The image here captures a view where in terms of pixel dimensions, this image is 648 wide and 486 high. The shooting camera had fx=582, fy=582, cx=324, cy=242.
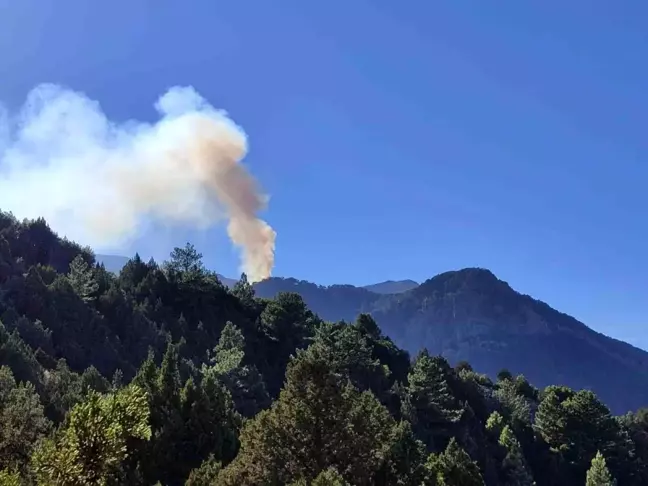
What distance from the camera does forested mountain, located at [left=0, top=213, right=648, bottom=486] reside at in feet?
85.2

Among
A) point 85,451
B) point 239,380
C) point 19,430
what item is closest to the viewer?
point 85,451

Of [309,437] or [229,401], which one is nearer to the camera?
[309,437]

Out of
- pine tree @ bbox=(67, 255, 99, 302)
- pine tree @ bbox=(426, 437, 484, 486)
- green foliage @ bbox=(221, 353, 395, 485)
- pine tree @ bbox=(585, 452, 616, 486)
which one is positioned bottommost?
pine tree @ bbox=(585, 452, 616, 486)

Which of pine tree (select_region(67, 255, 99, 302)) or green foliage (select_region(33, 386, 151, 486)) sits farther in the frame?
pine tree (select_region(67, 255, 99, 302))

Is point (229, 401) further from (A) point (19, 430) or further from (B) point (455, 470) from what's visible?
(B) point (455, 470)

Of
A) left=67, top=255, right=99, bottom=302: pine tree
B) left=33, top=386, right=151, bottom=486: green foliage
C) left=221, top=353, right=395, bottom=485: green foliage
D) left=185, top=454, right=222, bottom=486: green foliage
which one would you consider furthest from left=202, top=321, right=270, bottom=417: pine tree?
left=33, top=386, right=151, bottom=486: green foliage

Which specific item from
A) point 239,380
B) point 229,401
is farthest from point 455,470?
point 239,380

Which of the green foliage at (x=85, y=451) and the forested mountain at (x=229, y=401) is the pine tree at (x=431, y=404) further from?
the green foliage at (x=85, y=451)

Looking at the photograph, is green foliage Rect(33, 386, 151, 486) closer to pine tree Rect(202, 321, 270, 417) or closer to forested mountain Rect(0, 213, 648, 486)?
forested mountain Rect(0, 213, 648, 486)

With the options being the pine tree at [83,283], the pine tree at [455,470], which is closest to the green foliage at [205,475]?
the pine tree at [455,470]

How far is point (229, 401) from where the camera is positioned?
6000 cm

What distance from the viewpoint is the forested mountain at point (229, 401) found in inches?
1022

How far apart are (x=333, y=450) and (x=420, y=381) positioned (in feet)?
240

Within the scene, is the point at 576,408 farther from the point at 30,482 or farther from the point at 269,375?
the point at 30,482
